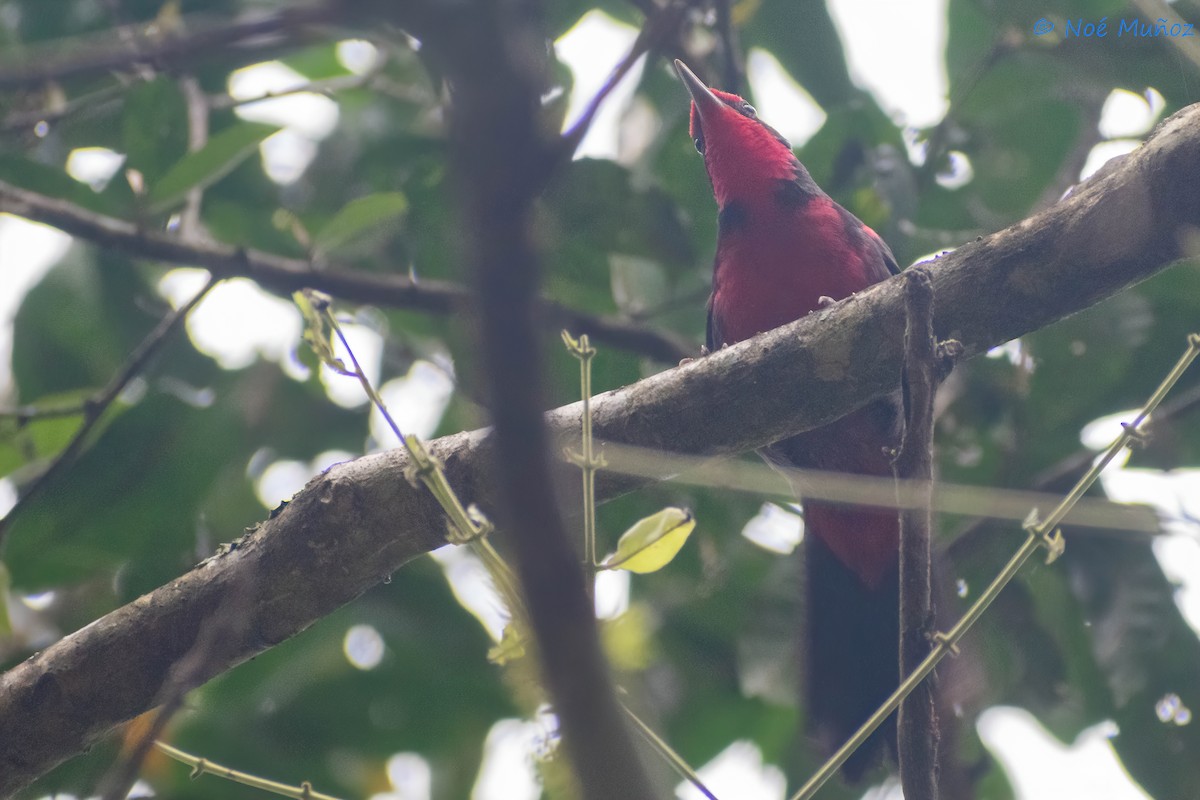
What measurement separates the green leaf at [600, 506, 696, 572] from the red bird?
4.34 feet

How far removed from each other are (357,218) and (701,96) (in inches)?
47.5

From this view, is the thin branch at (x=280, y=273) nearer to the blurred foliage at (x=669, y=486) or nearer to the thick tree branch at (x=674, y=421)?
the blurred foliage at (x=669, y=486)

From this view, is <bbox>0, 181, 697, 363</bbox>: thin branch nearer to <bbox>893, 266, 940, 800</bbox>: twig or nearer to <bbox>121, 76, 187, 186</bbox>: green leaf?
<bbox>121, 76, 187, 186</bbox>: green leaf

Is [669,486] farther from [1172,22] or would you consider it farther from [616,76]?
[616,76]

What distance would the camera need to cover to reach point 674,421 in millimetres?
2229

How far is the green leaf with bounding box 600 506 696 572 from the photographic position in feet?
5.71

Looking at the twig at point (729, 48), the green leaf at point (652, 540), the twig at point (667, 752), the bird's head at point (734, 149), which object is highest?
the twig at point (729, 48)

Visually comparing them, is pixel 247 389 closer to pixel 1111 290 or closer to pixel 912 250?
pixel 912 250

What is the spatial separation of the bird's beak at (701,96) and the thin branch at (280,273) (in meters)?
0.77

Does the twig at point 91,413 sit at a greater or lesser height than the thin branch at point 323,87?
lesser

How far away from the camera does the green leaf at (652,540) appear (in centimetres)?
174

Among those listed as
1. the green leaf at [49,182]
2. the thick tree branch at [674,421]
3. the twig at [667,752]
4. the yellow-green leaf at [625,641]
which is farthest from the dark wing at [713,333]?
the green leaf at [49,182]

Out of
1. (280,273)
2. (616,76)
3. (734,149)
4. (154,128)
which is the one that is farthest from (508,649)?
(154,128)

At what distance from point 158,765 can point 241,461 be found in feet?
3.79
